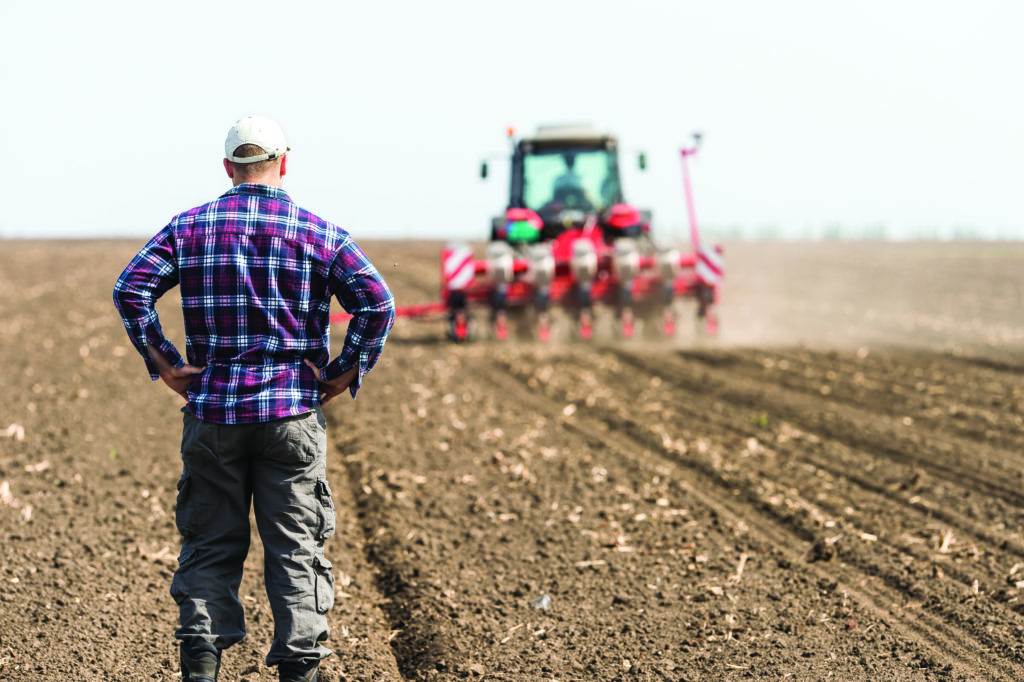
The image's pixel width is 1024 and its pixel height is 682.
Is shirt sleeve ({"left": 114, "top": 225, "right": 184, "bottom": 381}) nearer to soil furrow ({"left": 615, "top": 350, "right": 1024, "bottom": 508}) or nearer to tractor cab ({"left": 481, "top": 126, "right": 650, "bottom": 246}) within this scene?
soil furrow ({"left": 615, "top": 350, "right": 1024, "bottom": 508})

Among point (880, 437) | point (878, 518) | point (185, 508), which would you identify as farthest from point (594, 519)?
point (185, 508)

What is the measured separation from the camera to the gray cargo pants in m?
3.64

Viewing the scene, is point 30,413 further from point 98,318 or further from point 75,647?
point 98,318

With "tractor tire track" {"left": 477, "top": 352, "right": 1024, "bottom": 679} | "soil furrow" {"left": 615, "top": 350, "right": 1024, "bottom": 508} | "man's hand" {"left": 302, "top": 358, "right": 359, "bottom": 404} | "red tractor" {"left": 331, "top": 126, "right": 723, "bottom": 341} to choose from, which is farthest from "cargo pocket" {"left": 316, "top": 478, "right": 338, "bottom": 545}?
"red tractor" {"left": 331, "top": 126, "right": 723, "bottom": 341}

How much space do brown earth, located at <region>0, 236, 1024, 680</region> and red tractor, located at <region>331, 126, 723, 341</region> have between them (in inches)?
48.0

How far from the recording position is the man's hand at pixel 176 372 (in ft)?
12.0

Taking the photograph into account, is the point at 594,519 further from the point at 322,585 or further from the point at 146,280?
the point at 146,280

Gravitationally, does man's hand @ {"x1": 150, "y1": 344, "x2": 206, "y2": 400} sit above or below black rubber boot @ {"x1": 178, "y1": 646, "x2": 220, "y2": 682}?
above

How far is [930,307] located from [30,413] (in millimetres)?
14654

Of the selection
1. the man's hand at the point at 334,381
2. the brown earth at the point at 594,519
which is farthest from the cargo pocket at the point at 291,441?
the brown earth at the point at 594,519

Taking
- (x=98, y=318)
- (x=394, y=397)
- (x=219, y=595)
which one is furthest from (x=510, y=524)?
(x=98, y=318)

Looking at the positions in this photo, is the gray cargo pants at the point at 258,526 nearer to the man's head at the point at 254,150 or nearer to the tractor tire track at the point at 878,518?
the man's head at the point at 254,150

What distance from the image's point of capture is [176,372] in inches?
144

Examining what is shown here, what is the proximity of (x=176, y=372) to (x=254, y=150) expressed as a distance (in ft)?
2.45
